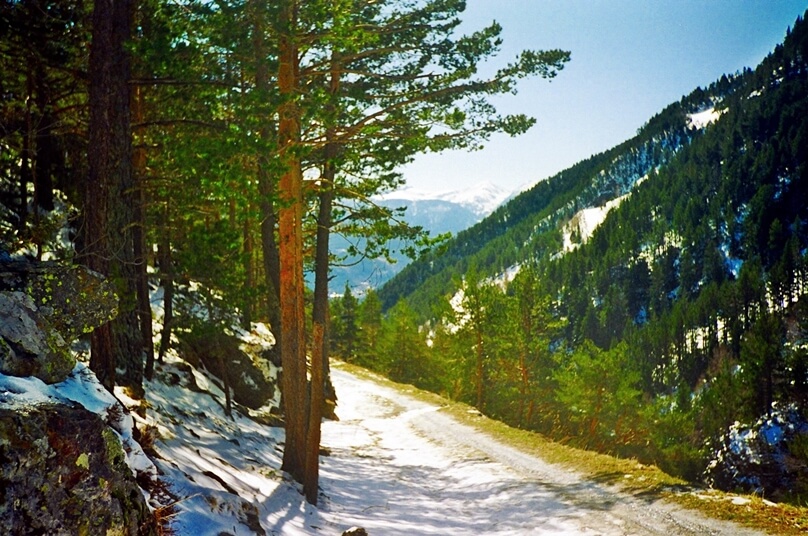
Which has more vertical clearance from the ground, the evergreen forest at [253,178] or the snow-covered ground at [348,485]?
the evergreen forest at [253,178]

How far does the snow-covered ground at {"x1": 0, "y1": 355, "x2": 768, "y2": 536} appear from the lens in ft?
18.4

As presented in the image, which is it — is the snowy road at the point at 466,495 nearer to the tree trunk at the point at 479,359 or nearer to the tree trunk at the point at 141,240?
the tree trunk at the point at 141,240

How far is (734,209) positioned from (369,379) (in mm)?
171837

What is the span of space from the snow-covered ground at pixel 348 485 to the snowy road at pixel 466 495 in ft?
0.08

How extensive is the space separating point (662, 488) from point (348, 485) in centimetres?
641

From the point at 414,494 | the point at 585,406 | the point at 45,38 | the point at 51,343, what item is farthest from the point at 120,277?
the point at 585,406

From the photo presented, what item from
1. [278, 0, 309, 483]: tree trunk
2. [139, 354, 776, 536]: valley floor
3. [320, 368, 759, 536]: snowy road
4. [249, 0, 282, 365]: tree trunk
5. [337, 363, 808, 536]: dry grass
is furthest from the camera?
[278, 0, 309, 483]: tree trunk

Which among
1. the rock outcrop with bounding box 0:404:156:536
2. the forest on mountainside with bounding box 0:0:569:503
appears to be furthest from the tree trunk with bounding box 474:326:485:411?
the rock outcrop with bounding box 0:404:156:536

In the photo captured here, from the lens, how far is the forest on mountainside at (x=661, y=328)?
3050 centimetres

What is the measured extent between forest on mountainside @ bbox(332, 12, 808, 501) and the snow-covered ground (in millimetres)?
5094

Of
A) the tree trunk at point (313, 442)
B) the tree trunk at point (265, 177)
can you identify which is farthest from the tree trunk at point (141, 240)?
the tree trunk at point (313, 442)

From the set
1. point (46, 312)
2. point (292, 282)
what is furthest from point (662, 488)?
point (46, 312)

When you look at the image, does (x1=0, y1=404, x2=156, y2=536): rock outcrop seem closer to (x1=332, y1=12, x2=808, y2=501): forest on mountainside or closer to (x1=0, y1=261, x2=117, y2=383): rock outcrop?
(x1=0, y1=261, x2=117, y2=383): rock outcrop

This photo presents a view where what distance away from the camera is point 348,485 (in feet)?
38.5
